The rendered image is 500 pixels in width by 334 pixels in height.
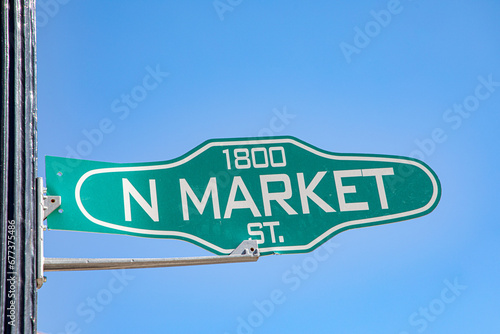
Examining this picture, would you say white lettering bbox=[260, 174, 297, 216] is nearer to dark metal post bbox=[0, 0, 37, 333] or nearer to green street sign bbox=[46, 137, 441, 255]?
green street sign bbox=[46, 137, 441, 255]

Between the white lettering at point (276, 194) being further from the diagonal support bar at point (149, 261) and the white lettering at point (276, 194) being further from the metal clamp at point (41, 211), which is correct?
the metal clamp at point (41, 211)

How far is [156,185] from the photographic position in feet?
9.29

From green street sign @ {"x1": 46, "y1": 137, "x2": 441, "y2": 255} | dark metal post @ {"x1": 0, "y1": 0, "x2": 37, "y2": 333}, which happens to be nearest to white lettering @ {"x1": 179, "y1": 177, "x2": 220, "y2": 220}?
green street sign @ {"x1": 46, "y1": 137, "x2": 441, "y2": 255}

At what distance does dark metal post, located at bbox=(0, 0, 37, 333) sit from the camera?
2.24 metres

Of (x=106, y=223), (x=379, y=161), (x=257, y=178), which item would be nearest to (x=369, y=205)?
(x=379, y=161)

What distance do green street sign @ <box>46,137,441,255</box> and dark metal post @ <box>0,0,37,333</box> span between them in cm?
25

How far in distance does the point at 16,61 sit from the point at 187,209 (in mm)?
824

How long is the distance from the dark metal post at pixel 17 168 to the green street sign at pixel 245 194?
0.25 metres

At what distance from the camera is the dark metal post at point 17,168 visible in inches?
88.4

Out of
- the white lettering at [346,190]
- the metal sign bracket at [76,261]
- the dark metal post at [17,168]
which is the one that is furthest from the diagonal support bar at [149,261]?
the white lettering at [346,190]

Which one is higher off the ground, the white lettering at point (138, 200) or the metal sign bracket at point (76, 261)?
the white lettering at point (138, 200)

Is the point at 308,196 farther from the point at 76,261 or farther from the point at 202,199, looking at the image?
the point at 76,261

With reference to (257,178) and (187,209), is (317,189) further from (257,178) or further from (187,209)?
(187,209)

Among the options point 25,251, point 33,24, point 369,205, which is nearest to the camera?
point 25,251
